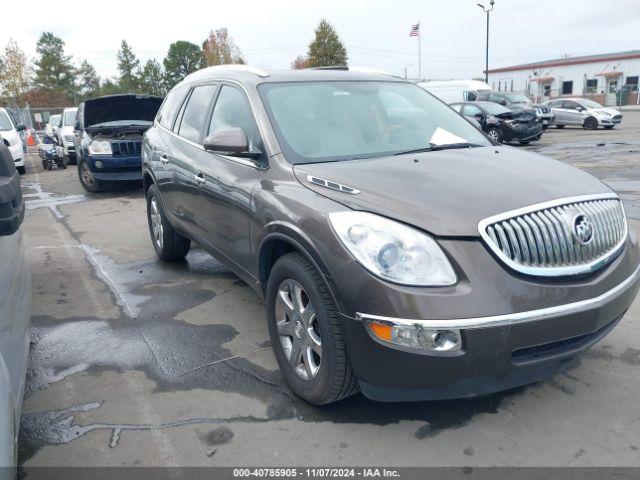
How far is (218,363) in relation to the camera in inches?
137

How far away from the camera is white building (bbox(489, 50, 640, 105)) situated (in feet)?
174

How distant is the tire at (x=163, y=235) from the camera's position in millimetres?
5383

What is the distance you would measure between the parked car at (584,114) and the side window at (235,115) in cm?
2142

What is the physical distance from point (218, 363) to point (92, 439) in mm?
912

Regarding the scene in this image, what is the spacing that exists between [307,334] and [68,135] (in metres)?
15.6

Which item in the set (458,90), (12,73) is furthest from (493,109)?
(12,73)

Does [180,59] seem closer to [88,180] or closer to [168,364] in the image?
[88,180]

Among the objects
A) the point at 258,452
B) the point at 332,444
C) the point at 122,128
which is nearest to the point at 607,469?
the point at 332,444

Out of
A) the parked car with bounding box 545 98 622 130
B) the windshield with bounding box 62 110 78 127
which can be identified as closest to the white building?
the parked car with bounding box 545 98 622 130

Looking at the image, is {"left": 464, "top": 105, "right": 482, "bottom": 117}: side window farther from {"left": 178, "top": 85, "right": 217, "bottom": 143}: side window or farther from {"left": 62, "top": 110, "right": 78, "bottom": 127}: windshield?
{"left": 178, "top": 85, "right": 217, "bottom": 143}: side window

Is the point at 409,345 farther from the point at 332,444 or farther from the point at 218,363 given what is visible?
the point at 218,363

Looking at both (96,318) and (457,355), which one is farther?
(96,318)

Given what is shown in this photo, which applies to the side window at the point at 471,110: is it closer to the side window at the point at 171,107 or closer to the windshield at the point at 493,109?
the windshield at the point at 493,109

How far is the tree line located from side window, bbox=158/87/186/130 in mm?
34107
